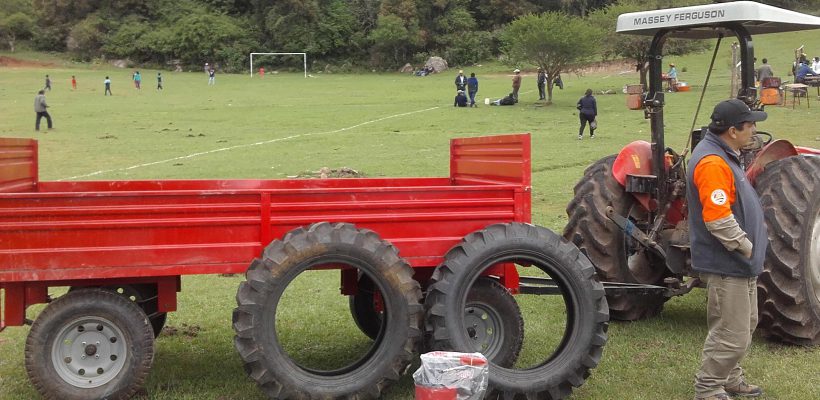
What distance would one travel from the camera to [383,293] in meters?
5.31

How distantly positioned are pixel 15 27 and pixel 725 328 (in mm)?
86157

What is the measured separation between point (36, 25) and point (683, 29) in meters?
84.5

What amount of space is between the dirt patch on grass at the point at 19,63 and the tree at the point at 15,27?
799cm

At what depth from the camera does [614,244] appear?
23.9ft

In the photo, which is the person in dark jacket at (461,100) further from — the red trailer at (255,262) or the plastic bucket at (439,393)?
the plastic bucket at (439,393)

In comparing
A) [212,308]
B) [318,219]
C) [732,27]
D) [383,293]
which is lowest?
[212,308]

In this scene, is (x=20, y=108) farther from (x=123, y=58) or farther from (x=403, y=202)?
(x=123, y=58)

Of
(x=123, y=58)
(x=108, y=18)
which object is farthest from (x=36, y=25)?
(x=123, y=58)

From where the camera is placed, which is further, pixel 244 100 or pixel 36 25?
pixel 36 25

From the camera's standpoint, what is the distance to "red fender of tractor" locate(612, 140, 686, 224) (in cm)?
719

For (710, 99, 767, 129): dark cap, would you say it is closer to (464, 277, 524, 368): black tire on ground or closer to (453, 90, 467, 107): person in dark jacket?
(464, 277, 524, 368): black tire on ground

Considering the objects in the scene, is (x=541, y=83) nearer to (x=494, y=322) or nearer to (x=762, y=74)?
(x=762, y=74)

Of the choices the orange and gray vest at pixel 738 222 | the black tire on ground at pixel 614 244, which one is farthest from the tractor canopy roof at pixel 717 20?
the orange and gray vest at pixel 738 222

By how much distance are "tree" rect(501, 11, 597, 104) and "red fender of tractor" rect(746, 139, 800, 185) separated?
30586 mm
